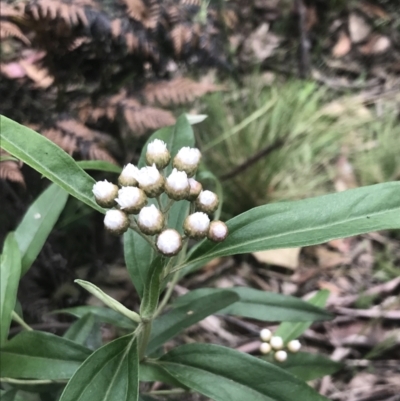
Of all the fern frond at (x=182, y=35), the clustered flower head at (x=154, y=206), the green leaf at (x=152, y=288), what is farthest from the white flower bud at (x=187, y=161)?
the fern frond at (x=182, y=35)

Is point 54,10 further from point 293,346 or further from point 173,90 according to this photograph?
point 293,346

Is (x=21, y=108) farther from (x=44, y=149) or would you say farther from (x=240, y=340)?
(x=240, y=340)

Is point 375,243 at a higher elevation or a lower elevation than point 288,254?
higher

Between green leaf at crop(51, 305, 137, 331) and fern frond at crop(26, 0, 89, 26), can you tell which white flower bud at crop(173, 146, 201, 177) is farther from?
fern frond at crop(26, 0, 89, 26)

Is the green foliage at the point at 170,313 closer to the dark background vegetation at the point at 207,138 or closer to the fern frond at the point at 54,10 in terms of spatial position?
the dark background vegetation at the point at 207,138

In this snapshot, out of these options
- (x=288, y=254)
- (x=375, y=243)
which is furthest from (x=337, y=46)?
(x=288, y=254)

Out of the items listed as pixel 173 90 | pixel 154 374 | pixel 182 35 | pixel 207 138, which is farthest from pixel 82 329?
pixel 207 138
